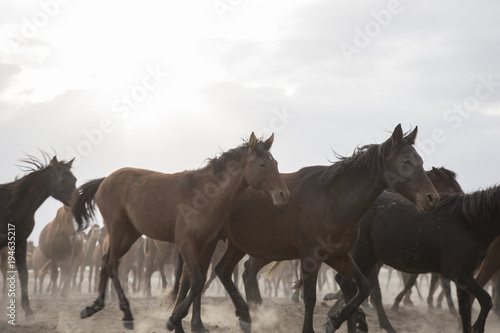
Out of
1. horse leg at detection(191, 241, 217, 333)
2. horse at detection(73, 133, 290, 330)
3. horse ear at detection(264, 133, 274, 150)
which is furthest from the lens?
horse leg at detection(191, 241, 217, 333)

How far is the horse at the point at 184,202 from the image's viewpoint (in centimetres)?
771

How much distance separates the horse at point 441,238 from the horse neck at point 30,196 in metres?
5.58

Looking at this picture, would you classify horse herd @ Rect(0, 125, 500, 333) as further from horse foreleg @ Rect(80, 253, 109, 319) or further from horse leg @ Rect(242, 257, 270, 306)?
horse leg @ Rect(242, 257, 270, 306)

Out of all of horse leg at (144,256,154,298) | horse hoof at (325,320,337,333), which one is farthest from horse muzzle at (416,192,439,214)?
horse leg at (144,256,154,298)

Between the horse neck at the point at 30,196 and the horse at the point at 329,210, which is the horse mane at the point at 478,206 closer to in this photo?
the horse at the point at 329,210

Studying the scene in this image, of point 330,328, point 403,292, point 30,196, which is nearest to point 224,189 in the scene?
point 330,328

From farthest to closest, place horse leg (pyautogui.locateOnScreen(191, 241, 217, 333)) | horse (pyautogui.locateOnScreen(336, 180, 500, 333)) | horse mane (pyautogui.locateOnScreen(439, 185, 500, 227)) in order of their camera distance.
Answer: horse leg (pyautogui.locateOnScreen(191, 241, 217, 333)) → horse mane (pyautogui.locateOnScreen(439, 185, 500, 227)) → horse (pyautogui.locateOnScreen(336, 180, 500, 333))

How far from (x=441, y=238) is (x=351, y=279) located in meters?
1.42

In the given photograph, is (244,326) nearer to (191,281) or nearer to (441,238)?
(191,281)

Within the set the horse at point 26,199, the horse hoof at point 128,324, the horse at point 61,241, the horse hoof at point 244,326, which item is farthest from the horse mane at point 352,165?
the horse at point 61,241

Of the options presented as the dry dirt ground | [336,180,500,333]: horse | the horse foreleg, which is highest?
[336,180,500,333]: horse

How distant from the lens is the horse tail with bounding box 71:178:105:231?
982 cm

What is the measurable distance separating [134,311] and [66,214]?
7.23 meters

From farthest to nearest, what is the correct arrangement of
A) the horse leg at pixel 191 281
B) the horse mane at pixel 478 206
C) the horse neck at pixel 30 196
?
the horse neck at pixel 30 196 < the horse mane at pixel 478 206 < the horse leg at pixel 191 281
